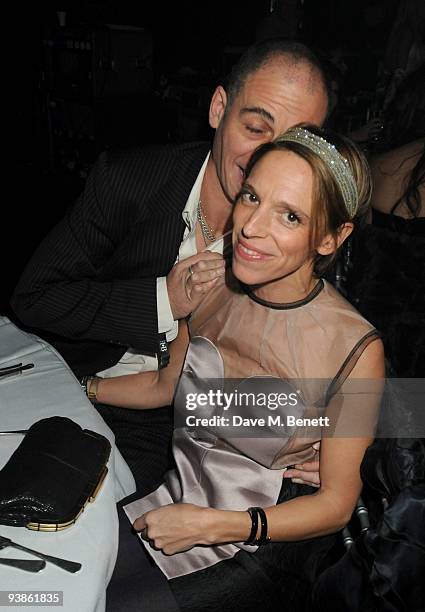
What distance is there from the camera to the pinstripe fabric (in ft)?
6.41

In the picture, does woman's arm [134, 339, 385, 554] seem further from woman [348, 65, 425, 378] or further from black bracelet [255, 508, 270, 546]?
woman [348, 65, 425, 378]

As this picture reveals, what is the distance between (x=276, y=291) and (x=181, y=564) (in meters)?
0.76

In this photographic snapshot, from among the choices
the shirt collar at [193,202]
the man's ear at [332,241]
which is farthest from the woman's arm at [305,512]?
the shirt collar at [193,202]

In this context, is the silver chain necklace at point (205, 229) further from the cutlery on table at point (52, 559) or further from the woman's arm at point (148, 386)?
the cutlery on table at point (52, 559)

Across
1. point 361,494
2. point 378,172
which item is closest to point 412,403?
point 361,494

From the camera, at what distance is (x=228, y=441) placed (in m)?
1.58

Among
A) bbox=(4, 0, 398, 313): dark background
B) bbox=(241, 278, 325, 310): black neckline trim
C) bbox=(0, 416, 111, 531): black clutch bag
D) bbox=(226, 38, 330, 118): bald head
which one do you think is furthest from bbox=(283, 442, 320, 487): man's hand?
bbox=(4, 0, 398, 313): dark background

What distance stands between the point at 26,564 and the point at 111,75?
A: 6.42 m

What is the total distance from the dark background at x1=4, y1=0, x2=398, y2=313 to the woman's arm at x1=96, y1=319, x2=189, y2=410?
13.1 ft

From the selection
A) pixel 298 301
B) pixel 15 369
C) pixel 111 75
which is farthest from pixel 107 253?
pixel 111 75

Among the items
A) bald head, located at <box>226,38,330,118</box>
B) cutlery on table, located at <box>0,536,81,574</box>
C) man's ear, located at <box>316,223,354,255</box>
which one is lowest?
cutlery on table, located at <box>0,536,81,574</box>

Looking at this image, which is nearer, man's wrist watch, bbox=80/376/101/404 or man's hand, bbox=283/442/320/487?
man's hand, bbox=283/442/320/487

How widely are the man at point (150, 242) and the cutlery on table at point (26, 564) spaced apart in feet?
2.59

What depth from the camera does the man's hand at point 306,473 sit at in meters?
1.50
